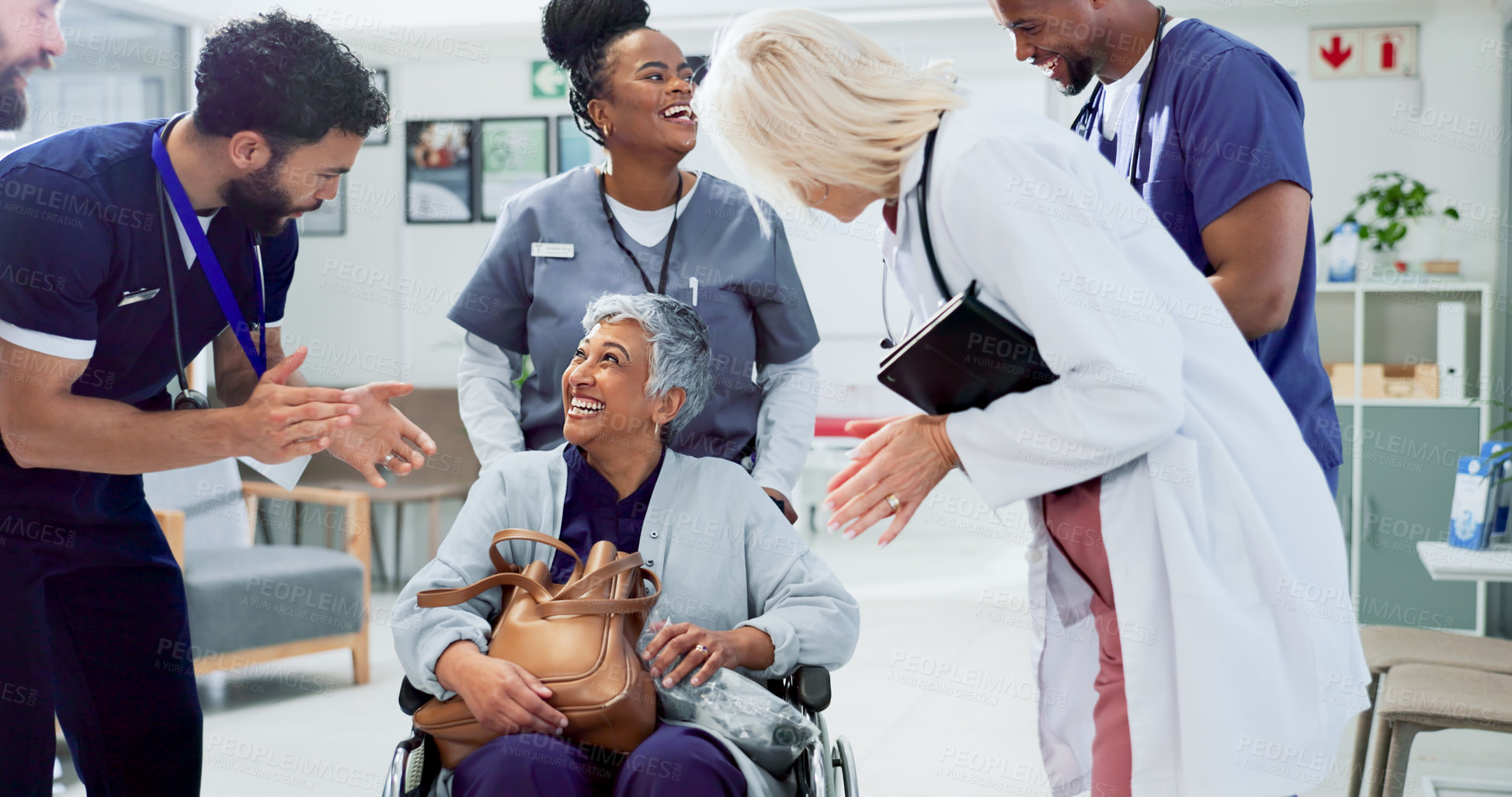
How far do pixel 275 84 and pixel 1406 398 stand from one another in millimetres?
4904

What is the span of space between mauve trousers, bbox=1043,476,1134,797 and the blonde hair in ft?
1.36

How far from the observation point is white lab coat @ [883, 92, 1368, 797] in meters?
1.18

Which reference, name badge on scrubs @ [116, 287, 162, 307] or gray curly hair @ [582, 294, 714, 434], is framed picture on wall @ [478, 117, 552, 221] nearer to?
gray curly hair @ [582, 294, 714, 434]

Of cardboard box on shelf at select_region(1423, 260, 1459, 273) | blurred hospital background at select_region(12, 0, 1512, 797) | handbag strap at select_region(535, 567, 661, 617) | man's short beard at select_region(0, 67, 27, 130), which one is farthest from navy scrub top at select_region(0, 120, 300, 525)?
cardboard box on shelf at select_region(1423, 260, 1459, 273)

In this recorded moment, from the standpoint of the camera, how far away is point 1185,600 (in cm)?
122

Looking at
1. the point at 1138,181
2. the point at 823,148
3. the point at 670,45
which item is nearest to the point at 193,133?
the point at 670,45

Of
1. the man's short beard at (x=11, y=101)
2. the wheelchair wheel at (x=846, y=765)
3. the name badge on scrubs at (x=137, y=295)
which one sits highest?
the man's short beard at (x=11, y=101)

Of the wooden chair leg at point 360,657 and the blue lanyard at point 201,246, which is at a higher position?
the blue lanyard at point 201,246

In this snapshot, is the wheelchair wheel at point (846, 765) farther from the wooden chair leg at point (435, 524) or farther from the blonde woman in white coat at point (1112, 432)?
the wooden chair leg at point (435, 524)

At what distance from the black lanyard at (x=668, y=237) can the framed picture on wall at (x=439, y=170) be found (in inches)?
178

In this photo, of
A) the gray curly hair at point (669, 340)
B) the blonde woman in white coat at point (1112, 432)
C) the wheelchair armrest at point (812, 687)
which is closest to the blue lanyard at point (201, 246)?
the gray curly hair at point (669, 340)

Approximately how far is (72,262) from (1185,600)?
4.82 feet

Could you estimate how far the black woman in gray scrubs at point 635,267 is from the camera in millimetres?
2104

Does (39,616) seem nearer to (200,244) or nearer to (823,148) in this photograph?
(200,244)
